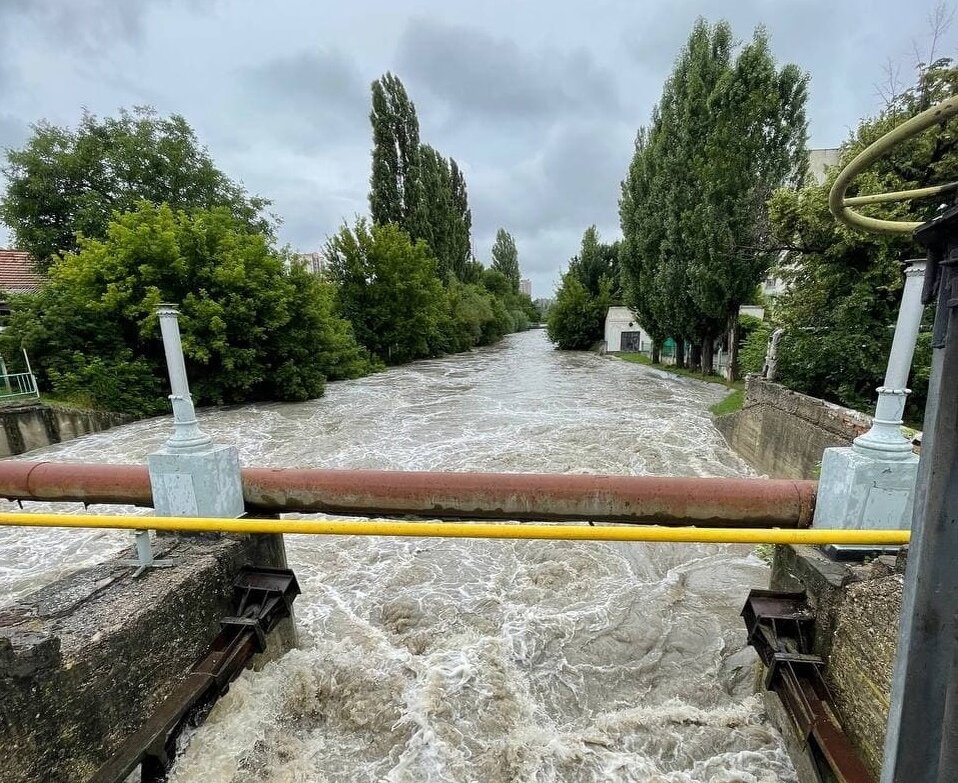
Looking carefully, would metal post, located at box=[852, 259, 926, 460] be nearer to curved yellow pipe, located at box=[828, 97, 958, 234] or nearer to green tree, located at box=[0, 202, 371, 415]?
curved yellow pipe, located at box=[828, 97, 958, 234]

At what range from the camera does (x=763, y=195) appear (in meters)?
13.8

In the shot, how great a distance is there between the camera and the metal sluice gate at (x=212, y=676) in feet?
6.04

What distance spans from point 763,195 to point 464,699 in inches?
634

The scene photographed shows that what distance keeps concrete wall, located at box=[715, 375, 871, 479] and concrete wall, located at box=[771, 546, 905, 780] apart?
426cm

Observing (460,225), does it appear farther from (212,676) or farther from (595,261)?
(212,676)

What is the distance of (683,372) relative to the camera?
20.6 meters

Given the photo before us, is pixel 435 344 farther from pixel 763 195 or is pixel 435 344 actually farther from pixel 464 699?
pixel 464 699

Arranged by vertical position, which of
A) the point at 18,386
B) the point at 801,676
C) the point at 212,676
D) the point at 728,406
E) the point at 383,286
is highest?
the point at 383,286

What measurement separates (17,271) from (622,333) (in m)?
32.0

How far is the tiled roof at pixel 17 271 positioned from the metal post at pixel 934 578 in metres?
23.6

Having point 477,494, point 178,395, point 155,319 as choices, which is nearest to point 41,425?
point 155,319

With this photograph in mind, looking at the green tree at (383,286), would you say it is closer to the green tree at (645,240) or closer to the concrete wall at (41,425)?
the green tree at (645,240)

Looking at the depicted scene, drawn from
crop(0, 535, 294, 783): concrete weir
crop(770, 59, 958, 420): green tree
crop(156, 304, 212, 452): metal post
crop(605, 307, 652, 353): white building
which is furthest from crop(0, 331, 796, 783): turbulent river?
crop(605, 307, 652, 353): white building

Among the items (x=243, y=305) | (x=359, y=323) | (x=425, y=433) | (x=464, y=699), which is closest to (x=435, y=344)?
(x=359, y=323)
